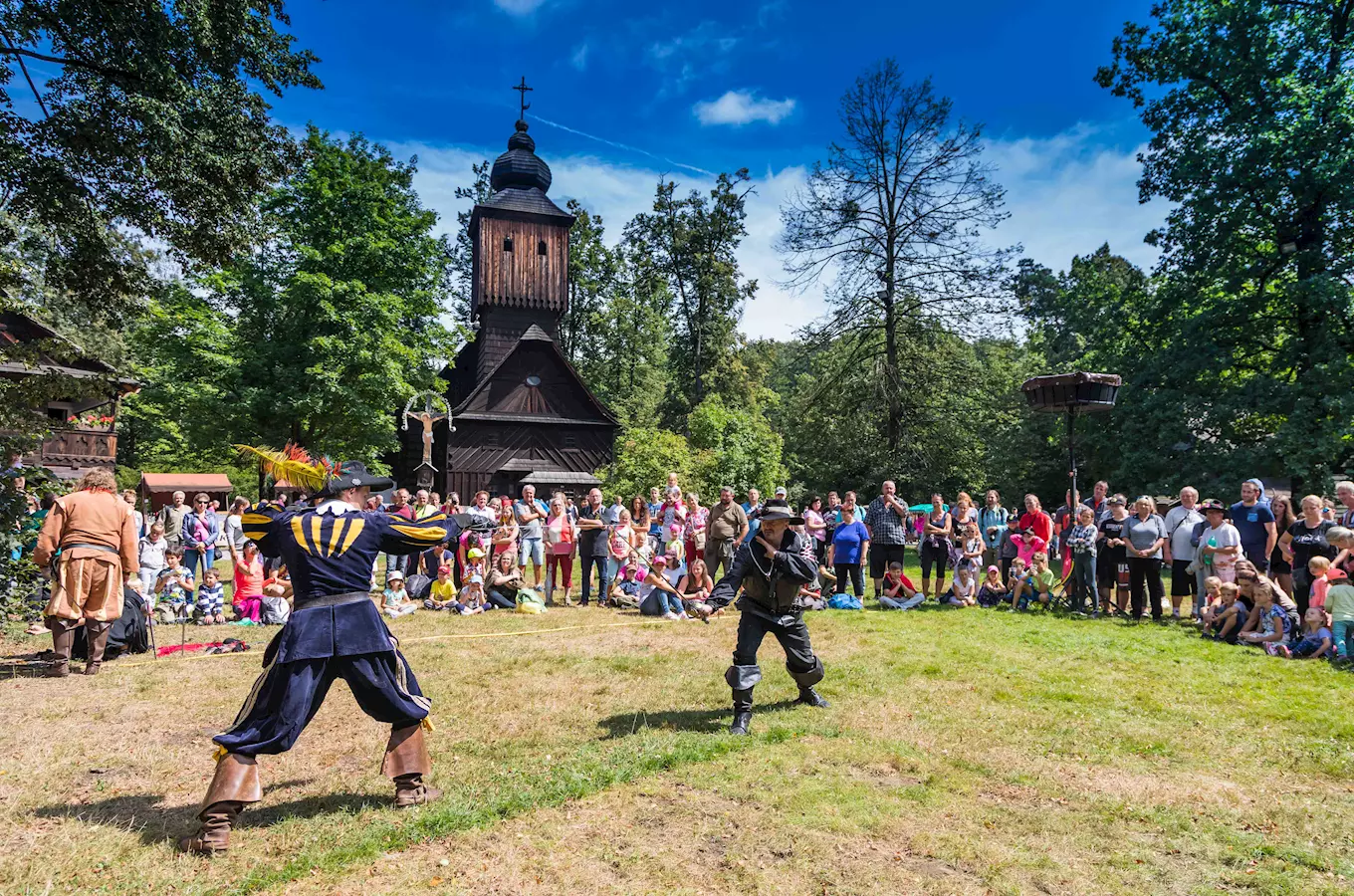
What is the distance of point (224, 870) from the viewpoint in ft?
13.1

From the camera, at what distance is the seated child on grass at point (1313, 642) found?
29.3 ft

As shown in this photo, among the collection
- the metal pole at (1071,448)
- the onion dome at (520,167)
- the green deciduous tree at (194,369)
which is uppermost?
the onion dome at (520,167)

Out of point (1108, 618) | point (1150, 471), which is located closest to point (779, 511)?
point (1108, 618)

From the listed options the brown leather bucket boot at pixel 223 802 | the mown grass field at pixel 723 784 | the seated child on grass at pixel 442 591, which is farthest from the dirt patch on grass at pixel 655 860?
the seated child on grass at pixel 442 591

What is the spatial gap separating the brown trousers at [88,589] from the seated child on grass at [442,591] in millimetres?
5373

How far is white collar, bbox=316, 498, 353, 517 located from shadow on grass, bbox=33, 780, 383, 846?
1.76 metres

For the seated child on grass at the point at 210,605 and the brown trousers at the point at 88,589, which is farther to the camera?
the seated child on grass at the point at 210,605

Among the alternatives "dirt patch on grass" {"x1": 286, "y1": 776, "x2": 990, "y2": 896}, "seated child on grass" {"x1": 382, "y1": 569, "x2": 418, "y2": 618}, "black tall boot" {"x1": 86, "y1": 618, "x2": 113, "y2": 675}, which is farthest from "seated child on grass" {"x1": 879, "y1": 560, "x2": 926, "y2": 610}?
"black tall boot" {"x1": 86, "y1": 618, "x2": 113, "y2": 675}

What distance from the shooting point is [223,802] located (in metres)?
4.22

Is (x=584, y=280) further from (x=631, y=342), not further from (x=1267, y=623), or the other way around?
(x=1267, y=623)

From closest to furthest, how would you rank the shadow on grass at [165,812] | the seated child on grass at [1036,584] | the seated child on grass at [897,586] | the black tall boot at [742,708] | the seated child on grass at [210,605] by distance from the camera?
1. the shadow on grass at [165,812]
2. the black tall boot at [742,708]
3. the seated child on grass at [210,605]
4. the seated child on grass at [1036,584]
5. the seated child on grass at [897,586]

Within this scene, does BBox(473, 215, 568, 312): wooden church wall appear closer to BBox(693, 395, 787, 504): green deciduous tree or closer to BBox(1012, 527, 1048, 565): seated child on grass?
BBox(693, 395, 787, 504): green deciduous tree

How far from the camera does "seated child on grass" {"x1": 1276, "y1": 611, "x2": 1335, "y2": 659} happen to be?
29.3ft

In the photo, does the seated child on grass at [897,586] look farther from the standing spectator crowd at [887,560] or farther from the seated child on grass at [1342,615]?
the seated child on grass at [1342,615]
